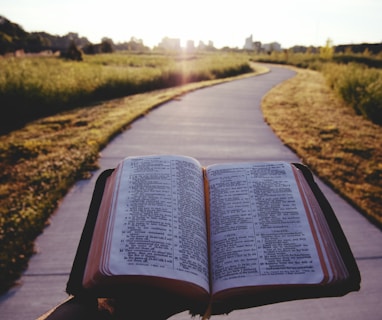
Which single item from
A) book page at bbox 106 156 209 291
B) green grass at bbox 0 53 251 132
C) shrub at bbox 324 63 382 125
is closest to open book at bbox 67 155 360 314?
book page at bbox 106 156 209 291

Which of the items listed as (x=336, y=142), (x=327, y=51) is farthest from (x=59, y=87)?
(x=327, y=51)

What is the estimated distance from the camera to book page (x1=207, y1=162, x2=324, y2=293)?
942 millimetres

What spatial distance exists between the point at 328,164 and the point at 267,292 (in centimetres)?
321

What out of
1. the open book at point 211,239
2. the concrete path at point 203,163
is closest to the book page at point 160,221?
the open book at point 211,239

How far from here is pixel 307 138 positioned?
4.79 meters

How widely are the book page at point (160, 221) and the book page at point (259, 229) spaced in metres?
0.05

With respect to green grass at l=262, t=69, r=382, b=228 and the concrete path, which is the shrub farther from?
the concrete path

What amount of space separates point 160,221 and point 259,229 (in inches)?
12.5

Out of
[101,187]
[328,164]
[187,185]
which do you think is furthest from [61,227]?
[328,164]

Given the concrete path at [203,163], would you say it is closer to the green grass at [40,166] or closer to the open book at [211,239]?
the green grass at [40,166]

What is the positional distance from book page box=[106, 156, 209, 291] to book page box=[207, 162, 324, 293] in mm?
54

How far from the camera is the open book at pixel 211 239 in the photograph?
35.7 inches

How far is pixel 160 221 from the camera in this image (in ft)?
3.35

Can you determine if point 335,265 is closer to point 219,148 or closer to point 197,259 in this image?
point 197,259
